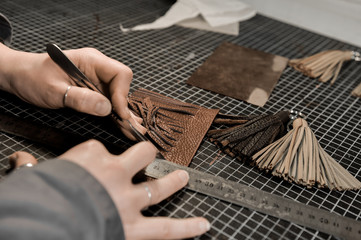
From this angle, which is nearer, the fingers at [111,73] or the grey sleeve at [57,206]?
the grey sleeve at [57,206]

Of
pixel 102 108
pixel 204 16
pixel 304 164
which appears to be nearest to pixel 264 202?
pixel 304 164

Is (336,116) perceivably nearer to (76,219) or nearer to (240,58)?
(240,58)

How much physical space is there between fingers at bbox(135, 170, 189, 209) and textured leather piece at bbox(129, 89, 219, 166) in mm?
126

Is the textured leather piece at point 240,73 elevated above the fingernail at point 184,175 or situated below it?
below

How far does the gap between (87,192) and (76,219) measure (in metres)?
0.06

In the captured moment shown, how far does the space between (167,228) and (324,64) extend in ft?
4.24

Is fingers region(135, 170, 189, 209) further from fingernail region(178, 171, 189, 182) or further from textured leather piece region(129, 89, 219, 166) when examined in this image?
textured leather piece region(129, 89, 219, 166)

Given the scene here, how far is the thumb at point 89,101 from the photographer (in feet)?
→ 3.40

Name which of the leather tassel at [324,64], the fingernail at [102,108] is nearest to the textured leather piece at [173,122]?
the fingernail at [102,108]

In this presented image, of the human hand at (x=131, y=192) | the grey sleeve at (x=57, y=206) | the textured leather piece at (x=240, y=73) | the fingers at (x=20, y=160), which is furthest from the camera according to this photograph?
the textured leather piece at (x=240, y=73)

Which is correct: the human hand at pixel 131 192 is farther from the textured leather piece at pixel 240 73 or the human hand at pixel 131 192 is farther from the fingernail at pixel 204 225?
the textured leather piece at pixel 240 73

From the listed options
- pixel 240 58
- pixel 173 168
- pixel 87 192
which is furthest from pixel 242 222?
pixel 240 58

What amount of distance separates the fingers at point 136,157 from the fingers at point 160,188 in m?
0.04

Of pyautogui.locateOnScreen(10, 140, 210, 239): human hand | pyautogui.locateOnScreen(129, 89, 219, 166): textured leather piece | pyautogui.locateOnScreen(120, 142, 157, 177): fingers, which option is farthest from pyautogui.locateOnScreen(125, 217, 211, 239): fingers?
pyautogui.locateOnScreen(129, 89, 219, 166): textured leather piece
